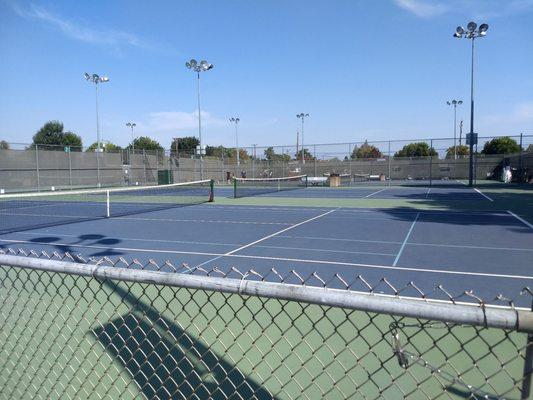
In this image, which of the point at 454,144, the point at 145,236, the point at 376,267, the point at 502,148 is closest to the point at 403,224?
the point at 376,267

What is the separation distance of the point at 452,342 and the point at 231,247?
5.95 meters

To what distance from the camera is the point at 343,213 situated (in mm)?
16328

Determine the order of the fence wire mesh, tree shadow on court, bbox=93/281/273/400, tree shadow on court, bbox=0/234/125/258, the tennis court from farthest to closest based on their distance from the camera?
tree shadow on court, bbox=0/234/125/258
the tennis court
tree shadow on court, bbox=93/281/273/400
the fence wire mesh

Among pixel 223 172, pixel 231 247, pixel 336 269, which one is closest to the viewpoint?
pixel 336 269

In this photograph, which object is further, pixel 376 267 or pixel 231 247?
pixel 231 247

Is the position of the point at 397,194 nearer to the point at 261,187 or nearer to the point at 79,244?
the point at 261,187

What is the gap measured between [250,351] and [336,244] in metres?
5.84

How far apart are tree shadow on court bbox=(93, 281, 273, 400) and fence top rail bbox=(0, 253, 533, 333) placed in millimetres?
965

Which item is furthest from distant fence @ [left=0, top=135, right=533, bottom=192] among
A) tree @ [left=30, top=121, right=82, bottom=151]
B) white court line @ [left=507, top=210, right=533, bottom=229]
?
tree @ [left=30, top=121, right=82, bottom=151]

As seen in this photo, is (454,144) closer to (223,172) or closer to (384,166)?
(384,166)

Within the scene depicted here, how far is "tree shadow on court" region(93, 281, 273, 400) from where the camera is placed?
364cm

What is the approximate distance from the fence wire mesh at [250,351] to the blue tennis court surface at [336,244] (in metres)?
2.17

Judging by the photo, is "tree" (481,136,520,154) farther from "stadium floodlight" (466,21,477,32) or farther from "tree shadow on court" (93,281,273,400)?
"tree shadow on court" (93,281,273,400)

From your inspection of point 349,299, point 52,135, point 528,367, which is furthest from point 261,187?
point 52,135
